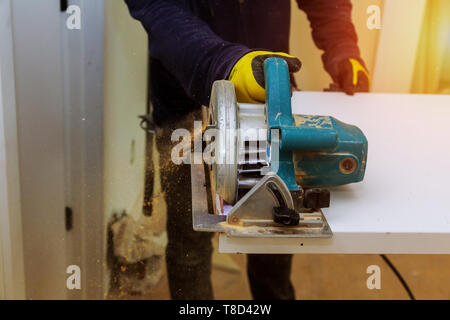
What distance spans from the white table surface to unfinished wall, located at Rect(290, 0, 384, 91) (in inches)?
2.8

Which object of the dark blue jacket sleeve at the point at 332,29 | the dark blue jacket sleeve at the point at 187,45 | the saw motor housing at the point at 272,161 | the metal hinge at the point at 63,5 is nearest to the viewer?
the saw motor housing at the point at 272,161

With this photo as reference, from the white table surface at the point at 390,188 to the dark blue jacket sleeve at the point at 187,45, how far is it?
32cm

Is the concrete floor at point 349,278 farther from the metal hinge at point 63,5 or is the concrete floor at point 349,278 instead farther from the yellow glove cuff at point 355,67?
the metal hinge at point 63,5

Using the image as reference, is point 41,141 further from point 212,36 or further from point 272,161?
point 272,161

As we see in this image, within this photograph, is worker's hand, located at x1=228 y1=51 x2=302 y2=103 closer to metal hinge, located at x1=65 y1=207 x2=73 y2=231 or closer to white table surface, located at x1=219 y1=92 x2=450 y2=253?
white table surface, located at x1=219 y1=92 x2=450 y2=253

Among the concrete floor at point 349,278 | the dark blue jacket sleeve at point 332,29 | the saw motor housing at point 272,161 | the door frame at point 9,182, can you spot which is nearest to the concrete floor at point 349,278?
the concrete floor at point 349,278

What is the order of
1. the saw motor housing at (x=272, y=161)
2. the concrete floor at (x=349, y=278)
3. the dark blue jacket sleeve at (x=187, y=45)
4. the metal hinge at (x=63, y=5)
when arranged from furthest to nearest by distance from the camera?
the concrete floor at (x=349, y=278), the metal hinge at (x=63, y=5), the dark blue jacket sleeve at (x=187, y=45), the saw motor housing at (x=272, y=161)

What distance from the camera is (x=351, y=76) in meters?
1.25

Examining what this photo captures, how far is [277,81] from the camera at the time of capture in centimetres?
70

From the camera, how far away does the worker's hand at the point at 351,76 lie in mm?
1246

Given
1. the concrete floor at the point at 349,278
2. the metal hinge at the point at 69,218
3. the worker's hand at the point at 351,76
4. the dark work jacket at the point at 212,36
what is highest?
the dark work jacket at the point at 212,36

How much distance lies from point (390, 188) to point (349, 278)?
107 cm

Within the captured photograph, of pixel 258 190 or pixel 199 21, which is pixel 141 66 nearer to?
pixel 199 21

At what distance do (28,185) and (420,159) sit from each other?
40.0 inches
